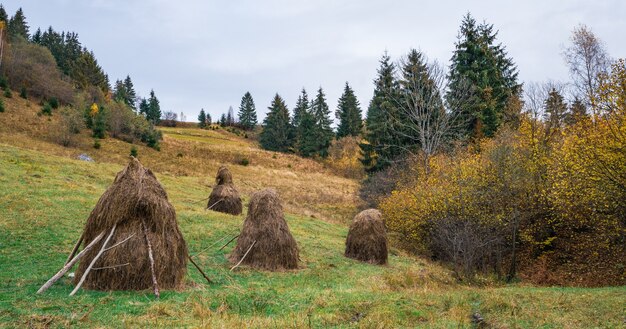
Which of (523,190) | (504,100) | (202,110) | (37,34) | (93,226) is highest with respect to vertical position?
(37,34)

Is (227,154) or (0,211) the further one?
(227,154)

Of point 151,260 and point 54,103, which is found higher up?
point 54,103

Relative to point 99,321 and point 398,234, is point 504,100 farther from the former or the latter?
point 99,321

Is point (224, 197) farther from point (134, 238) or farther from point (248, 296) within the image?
point (248, 296)

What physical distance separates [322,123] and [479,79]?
142ft

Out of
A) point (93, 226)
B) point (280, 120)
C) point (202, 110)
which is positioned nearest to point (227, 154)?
point (280, 120)

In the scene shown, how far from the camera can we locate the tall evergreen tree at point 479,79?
38.8 meters

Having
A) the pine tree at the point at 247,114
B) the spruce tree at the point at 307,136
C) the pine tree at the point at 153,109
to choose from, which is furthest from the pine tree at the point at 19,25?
the spruce tree at the point at 307,136

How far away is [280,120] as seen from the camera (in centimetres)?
8862

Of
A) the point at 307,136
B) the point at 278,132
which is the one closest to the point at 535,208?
the point at 307,136

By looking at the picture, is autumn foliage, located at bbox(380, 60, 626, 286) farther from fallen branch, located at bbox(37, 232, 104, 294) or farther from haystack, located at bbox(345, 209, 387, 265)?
fallen branch, located at bbox(37, 232, 104, 294)

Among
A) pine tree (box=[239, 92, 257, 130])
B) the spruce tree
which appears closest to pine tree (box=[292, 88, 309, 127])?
the spruce tree

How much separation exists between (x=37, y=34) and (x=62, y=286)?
13633 cm

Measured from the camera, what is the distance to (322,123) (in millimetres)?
81125
